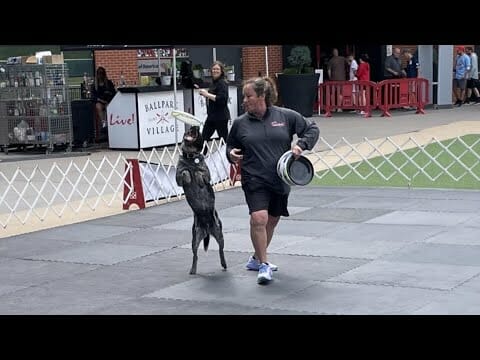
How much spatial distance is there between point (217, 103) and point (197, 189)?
6.62 metres

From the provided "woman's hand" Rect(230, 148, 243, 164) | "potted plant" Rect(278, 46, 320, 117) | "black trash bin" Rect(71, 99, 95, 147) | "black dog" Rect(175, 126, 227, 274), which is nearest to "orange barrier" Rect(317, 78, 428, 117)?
"potted plant" Rect(278, 46, 320, 117)

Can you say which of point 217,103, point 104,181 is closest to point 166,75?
point 217,103

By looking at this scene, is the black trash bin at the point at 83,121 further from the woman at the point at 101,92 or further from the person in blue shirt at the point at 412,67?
the person in blue shirt at the point at 412,67

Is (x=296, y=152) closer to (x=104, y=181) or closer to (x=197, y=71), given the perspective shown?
(x=104, y=181)

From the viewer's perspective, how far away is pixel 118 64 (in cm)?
2280

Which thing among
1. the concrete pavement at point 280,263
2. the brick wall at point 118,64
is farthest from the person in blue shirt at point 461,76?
the concrete pavement at point 280,263

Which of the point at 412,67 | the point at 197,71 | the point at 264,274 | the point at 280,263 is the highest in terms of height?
the point at 197,71

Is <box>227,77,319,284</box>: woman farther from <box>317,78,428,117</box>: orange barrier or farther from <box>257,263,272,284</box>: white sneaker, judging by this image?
<box>317,78,428,117</box>: orange barrier

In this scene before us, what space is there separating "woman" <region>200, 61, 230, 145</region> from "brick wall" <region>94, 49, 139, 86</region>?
8.56 m

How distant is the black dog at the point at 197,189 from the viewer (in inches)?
306

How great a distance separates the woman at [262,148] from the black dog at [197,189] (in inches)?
22.7

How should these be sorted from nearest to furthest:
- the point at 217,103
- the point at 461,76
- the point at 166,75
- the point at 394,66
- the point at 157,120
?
the point at 217,103 → the point at 157,120 → the point at 166,75 → the point at 394,66 → the point at 461,76

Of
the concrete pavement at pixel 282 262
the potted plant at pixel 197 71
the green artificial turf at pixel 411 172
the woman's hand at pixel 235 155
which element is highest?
the potted plant at pixel 197 71
